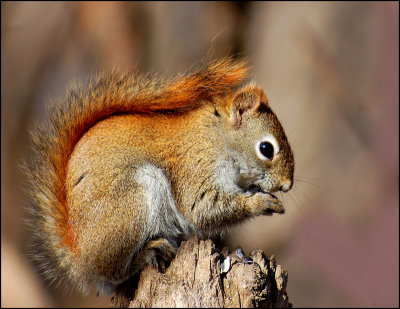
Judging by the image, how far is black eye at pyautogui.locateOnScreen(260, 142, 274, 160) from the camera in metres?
1.95

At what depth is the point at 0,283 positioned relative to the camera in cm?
381

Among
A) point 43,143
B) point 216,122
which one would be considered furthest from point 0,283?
point 216,122

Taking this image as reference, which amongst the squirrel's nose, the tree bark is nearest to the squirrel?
the squirrel's nose

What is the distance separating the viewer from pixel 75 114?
76.9 inches

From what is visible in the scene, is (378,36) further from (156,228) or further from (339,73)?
(156,228)

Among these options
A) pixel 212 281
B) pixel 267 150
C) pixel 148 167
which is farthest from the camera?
pixel 267 150

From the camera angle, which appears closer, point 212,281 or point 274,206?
point 212,281

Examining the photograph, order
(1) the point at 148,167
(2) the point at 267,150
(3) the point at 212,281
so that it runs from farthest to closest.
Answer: (2) the point at 267,150, (1) the point at 148,167, (3) the point at 212,281

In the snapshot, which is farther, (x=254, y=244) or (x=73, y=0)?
(x=254, y=244)

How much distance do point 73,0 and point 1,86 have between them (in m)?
0.88

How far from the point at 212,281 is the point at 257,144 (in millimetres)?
612

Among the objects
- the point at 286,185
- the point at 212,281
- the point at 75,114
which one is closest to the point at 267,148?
the point at 286,185

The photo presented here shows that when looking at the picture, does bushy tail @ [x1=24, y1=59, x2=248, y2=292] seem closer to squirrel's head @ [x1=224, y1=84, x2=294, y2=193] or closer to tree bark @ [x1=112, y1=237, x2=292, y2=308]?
squirrel's head @ [x1=224, y1=84, x2=294, y2=193]

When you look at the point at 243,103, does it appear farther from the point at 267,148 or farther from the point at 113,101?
the point at 113,101
